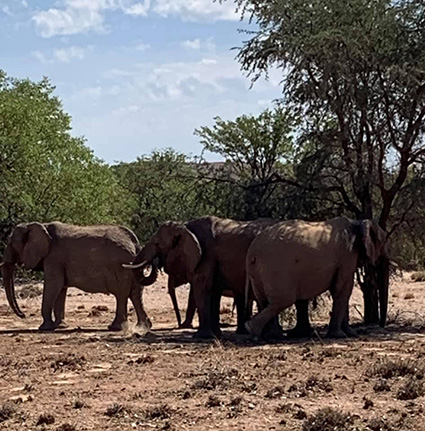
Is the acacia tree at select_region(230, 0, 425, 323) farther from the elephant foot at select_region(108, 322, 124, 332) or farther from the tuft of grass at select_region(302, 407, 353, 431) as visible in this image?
the tuft of grass at select_region(302, 407, 353, 431)

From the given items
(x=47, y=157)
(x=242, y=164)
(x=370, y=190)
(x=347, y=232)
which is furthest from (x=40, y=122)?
(x=347, y=232)

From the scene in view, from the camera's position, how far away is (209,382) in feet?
36.0

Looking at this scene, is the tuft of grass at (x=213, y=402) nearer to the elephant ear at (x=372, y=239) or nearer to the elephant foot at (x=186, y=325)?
the elephant ear at (x=372, y=239)

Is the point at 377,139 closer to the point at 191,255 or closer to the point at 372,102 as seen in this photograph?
the point at 372,102

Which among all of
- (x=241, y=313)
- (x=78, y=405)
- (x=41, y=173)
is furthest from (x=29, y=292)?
(x=78, y=405)

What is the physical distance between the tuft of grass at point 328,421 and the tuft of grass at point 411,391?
1126 millimetres

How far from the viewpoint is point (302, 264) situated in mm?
15922

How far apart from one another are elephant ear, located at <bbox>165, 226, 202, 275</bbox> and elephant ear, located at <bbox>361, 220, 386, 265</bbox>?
283 centimetres

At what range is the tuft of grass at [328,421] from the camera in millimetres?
8864

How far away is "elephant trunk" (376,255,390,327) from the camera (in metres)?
18.3

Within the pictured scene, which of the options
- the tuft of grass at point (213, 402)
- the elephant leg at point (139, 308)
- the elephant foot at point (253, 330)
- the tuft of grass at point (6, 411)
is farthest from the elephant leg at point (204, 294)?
the tuft of grass at point (6, 411)

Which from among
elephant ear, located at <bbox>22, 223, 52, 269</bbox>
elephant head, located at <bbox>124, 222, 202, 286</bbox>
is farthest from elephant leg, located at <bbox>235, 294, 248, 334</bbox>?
elephant ear, located at <bbox>22, 223, 52, 269</bbox>

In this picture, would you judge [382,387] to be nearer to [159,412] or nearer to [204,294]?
[159,412]

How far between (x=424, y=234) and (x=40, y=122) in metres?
18.8
